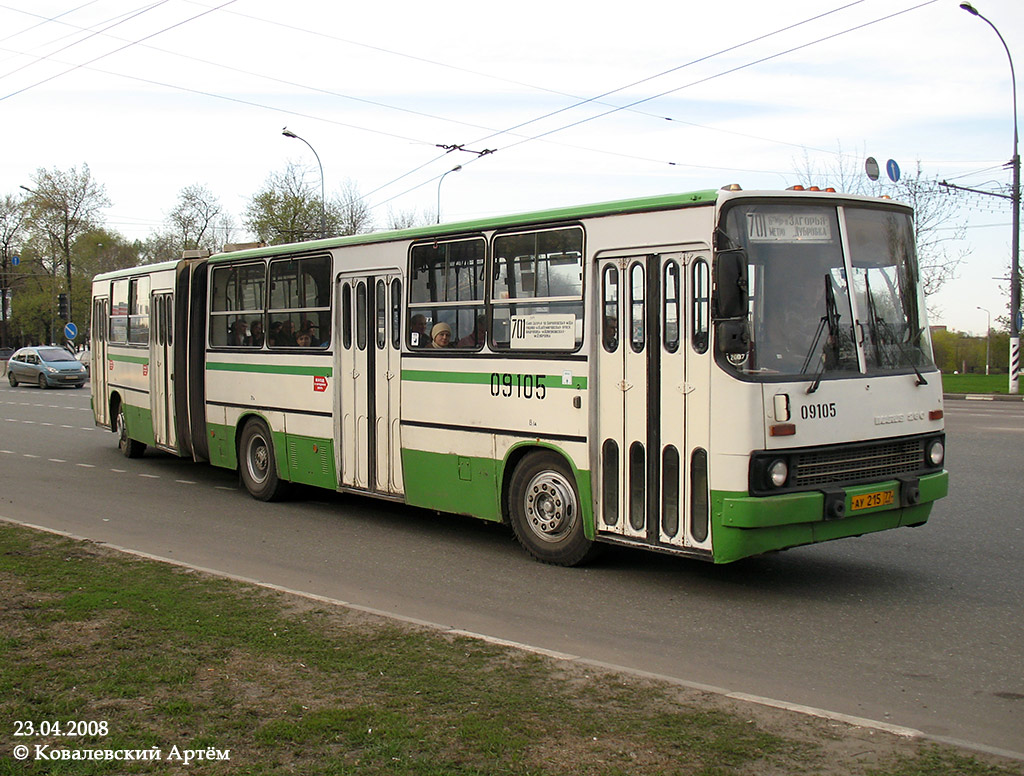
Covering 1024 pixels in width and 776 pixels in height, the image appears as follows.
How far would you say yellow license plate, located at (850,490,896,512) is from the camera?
746 centimetres

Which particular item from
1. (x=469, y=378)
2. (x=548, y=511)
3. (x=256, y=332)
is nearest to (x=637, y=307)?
(x=548, y=511)

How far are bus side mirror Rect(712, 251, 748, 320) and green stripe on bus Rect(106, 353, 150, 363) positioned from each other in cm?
1070

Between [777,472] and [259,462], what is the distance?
24.6ft

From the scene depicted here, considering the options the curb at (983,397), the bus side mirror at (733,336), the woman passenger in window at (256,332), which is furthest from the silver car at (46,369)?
the bus side mirror at (733,336)

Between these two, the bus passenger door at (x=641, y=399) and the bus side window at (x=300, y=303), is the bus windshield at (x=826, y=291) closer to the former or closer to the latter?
the bus passenger door at (x=641, y=399)

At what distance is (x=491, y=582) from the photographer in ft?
26.9

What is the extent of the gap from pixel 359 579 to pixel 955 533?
18.6 ft

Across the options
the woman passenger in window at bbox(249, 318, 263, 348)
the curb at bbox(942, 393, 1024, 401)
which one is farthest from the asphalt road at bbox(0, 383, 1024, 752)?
the curb at bbox(942, 393, 1024, 401)

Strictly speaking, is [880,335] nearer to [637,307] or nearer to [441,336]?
[637,307]

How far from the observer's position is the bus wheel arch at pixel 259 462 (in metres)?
12.4

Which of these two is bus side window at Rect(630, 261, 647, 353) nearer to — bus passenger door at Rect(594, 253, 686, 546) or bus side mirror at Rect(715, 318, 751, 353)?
bus passenger door at Rect(594, 253, 686, 546)

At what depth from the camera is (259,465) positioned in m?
12.8

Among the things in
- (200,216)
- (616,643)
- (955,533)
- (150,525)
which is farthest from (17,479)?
(200,216)

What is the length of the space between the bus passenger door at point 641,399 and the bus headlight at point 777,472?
0.67 metres
